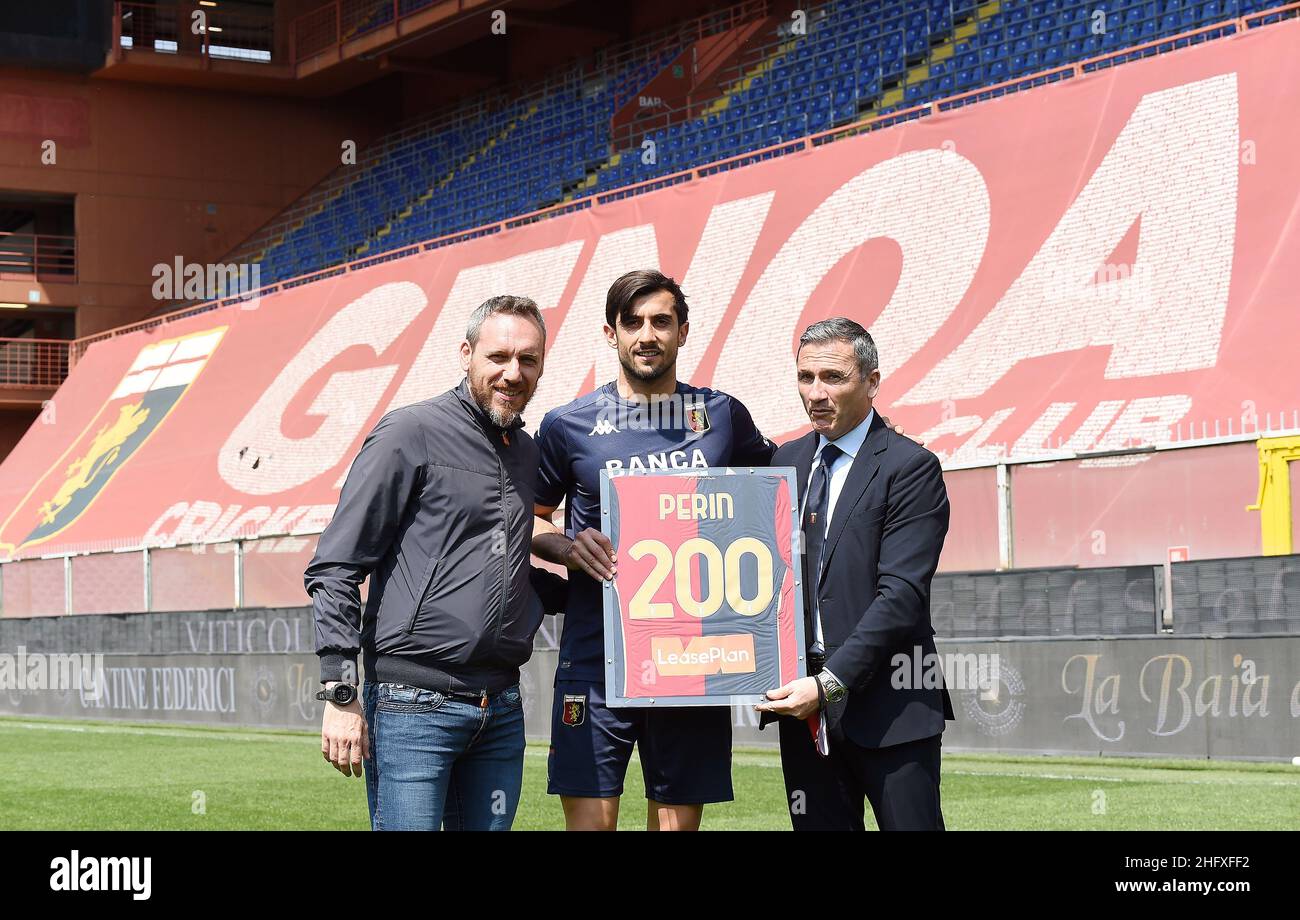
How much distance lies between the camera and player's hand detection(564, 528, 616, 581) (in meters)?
4.52

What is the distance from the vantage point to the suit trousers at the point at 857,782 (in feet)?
13.8

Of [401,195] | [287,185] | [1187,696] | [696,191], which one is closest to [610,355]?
[696,191]

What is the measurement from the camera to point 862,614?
431 centimetres

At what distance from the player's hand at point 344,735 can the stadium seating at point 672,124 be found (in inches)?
706

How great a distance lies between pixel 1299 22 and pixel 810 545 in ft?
48.0

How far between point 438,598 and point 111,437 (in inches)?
1219

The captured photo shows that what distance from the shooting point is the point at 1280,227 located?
15.9m

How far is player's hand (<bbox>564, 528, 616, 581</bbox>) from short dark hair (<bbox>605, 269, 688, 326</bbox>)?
65 cm

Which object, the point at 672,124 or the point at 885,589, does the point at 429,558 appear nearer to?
the point at 885,589

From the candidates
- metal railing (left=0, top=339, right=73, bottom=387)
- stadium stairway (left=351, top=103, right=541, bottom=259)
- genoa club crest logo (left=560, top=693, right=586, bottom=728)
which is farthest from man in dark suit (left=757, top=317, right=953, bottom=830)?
metal railing (left=0, top=339, right=73, bottom=387)
